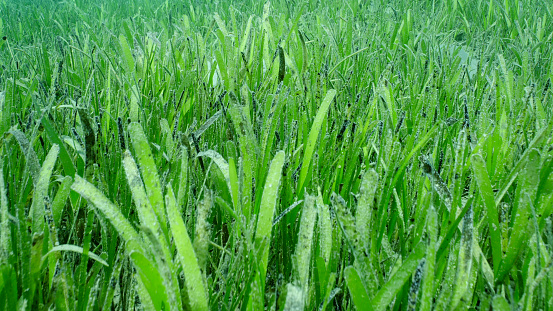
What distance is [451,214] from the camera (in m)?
0.57

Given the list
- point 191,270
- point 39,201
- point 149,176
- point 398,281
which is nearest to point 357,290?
point 398,281

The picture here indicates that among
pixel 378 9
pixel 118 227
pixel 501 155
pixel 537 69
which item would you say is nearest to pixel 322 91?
pixel 501 155

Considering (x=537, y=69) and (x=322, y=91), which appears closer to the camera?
(x=322, y=91)

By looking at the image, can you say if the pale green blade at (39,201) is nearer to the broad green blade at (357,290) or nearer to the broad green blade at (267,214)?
the broad green blade at (267,214)

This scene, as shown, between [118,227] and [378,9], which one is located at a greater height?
[378,9]

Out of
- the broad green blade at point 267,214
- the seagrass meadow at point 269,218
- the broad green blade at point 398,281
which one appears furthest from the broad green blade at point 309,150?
the broad green blade at point 398,281

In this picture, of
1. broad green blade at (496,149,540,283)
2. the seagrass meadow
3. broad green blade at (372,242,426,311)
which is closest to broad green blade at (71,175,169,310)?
the seagrass meadow

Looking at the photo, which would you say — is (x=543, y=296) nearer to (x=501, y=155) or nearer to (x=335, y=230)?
(x=335, y=230)

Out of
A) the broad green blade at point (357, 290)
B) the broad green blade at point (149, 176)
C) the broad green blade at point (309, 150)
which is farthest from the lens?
the broad green blade at point (309, 150)

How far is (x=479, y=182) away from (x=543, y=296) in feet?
0.51

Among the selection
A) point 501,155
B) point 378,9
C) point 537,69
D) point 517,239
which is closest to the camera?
point 517,239

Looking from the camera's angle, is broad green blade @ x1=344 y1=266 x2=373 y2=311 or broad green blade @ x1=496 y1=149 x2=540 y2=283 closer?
broad green blade @ x1=344 y1=266 x2=373 y2=311

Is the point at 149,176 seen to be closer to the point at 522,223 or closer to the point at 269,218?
the point at 269,218

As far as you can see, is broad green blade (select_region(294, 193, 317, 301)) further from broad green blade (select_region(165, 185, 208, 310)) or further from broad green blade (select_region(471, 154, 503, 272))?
broad green blade (select_region(471, 154, 503, 272))
